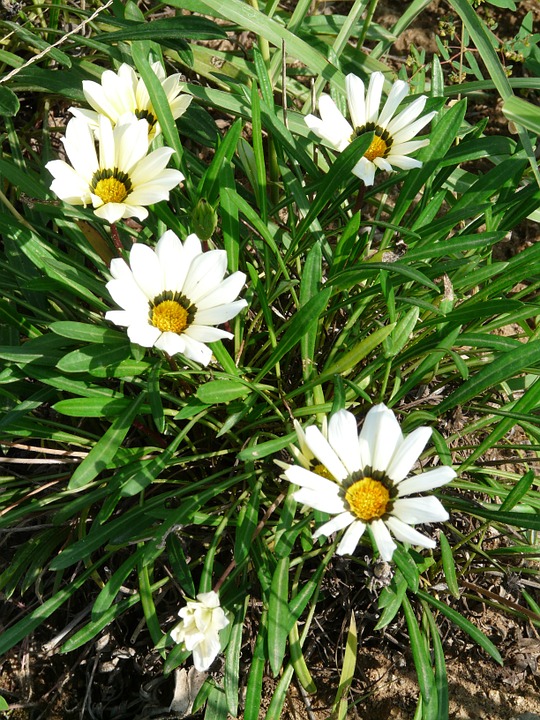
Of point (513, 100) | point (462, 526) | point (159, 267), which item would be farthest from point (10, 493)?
point (513, 100)

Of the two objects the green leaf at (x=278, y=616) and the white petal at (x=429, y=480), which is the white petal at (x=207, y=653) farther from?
the white petal at (x=429, y=480)

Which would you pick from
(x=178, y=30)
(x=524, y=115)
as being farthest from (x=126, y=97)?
(x=524, y=115)

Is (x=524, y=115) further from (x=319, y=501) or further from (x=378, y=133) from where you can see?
(x=319, y=501)

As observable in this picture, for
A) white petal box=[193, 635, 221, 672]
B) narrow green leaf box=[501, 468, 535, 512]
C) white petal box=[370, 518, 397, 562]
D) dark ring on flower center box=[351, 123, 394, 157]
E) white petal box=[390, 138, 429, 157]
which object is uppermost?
dark ring on flower center box=[351, 123, 394, 157]

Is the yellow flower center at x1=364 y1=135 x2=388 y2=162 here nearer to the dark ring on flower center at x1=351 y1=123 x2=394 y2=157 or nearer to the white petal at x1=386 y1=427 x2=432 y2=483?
the dark ring on flower center at x1=351 y1=123 x2=394 y2=157

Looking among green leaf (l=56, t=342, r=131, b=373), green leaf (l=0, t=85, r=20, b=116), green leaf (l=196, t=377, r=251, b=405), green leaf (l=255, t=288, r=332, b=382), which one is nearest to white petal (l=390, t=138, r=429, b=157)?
green leaf (l=255, t=288, r=332, b=382)

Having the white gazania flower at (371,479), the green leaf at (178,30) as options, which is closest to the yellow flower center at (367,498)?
the white gazania flower at (371,479)
